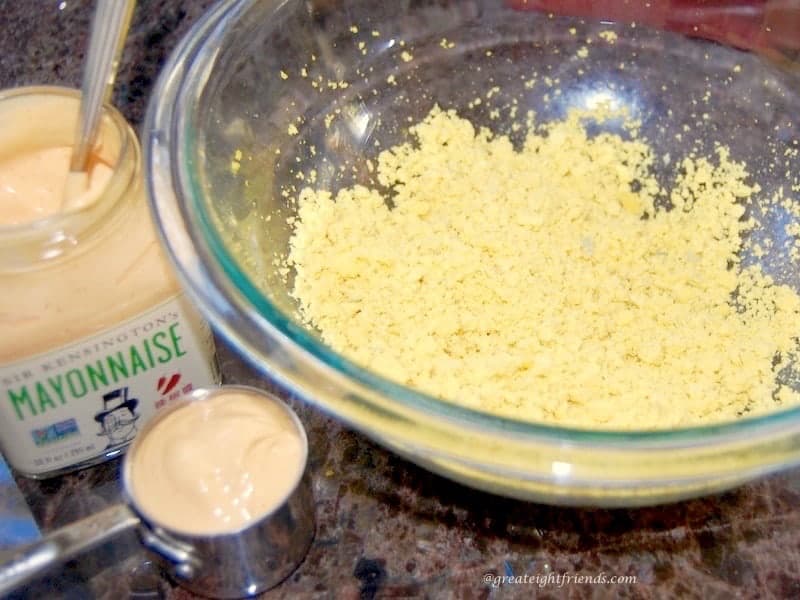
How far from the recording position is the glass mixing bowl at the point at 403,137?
56 cm

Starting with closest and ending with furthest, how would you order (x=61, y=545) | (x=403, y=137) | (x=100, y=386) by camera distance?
(x=61, y=545) < (x=100, y=386) < (x=403, y=137)

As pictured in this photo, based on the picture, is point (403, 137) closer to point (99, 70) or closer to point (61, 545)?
point (99, 70)

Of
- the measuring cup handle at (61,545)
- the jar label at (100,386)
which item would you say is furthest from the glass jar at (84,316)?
the measuring cup handle at (61,545)

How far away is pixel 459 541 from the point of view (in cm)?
76

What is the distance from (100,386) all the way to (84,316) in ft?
0.26

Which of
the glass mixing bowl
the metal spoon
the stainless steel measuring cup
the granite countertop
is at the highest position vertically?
the metal spoon

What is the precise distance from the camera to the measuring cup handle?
593 millimetres

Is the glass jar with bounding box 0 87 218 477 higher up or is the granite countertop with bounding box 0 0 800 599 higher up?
the glass jar with bounding box 0 87 218 477

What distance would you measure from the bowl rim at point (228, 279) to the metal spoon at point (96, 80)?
44 millimetres

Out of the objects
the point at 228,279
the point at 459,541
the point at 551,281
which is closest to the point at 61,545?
the point at 228,279

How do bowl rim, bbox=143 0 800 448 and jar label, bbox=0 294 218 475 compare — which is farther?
jar label, bbox=0 294 218 475

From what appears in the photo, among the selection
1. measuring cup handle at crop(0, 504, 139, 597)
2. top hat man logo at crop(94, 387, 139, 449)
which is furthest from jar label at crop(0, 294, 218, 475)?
measuring cup handle at crop(0, 504, 139, 597)

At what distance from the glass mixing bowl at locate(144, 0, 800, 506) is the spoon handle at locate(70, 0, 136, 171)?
0.04m

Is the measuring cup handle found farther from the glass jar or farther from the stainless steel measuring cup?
the glass jar
